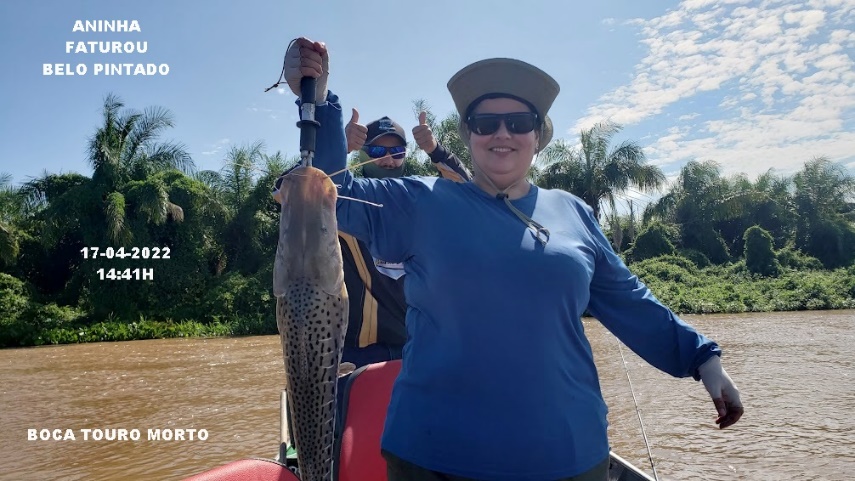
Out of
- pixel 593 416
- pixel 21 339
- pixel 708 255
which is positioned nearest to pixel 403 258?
pixel 593 416

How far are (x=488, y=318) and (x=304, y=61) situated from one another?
34.7 inches

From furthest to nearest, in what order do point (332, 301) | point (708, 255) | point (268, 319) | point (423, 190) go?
1. point (708, 255)
2. point (268, 319)
3. point (423, 190)
4. point (332, 301)

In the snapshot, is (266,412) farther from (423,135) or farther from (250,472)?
(423,135)

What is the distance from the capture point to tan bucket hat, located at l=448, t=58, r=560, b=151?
1.96 meters

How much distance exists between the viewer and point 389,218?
172cm

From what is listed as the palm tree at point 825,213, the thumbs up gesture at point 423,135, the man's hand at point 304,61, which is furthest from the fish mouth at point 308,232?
the palm tree at point 825,213

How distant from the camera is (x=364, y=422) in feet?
8.76

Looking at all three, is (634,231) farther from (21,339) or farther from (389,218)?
(389,218)

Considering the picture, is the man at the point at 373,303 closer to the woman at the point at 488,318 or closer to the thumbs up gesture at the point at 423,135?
the thumbs up gesture at the point at 423,135

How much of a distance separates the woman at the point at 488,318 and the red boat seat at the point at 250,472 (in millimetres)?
1227

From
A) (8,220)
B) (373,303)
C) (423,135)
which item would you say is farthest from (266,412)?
(8,220)

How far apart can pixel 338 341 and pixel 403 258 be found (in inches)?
13.0

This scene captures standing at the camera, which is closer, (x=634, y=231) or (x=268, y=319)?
(x=268, y=319)

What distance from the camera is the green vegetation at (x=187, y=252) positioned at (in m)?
21.4
